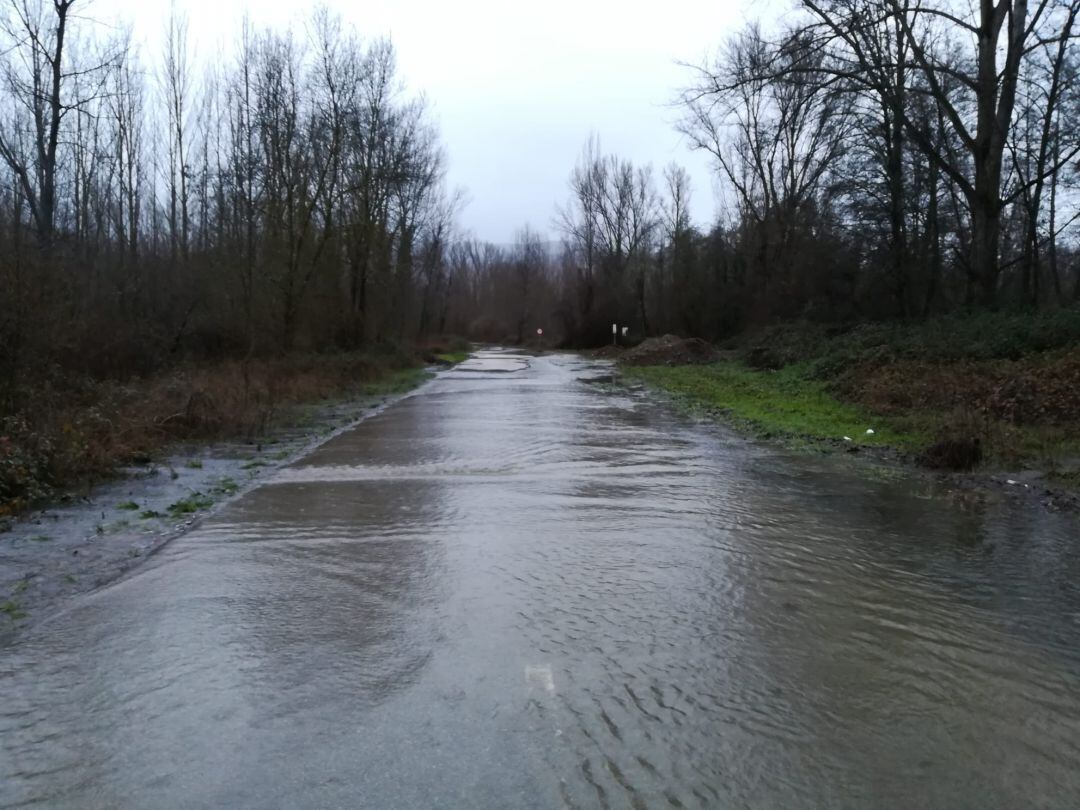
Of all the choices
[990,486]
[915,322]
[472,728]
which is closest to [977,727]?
[472,728]

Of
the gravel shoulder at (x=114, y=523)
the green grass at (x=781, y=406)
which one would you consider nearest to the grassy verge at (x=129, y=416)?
the gravel shoulder at (x=114, y=523)

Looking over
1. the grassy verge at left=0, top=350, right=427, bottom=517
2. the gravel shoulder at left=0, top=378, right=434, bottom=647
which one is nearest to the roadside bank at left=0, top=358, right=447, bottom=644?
the gravel shoulder at left=0, top=378, right=434, bottom=647

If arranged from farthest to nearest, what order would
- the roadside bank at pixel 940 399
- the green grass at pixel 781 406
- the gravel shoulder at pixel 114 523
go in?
1. the green grass at pixel 781 406
2. the roadside bank at pixel 940 399
3. the gravel shoulder at pixel 114 523

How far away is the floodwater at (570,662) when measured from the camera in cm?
346

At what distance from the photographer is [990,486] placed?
31.3 ft

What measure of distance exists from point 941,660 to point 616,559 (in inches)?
107

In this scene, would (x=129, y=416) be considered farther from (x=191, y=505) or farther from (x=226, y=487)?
(x=191, y=505)

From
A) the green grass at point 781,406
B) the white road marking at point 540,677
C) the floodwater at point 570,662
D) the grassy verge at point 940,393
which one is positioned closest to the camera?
the floodwater at point 570,662

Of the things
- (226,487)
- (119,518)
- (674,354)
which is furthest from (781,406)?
(674,354)

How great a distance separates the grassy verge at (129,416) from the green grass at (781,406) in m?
9.66

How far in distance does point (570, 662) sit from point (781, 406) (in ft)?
48.7

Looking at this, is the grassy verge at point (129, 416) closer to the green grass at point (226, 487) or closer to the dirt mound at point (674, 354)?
the green grass at point (226, 487)

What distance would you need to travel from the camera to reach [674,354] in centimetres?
4059

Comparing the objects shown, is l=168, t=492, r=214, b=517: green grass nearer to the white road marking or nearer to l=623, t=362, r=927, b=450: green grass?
the white road marking
